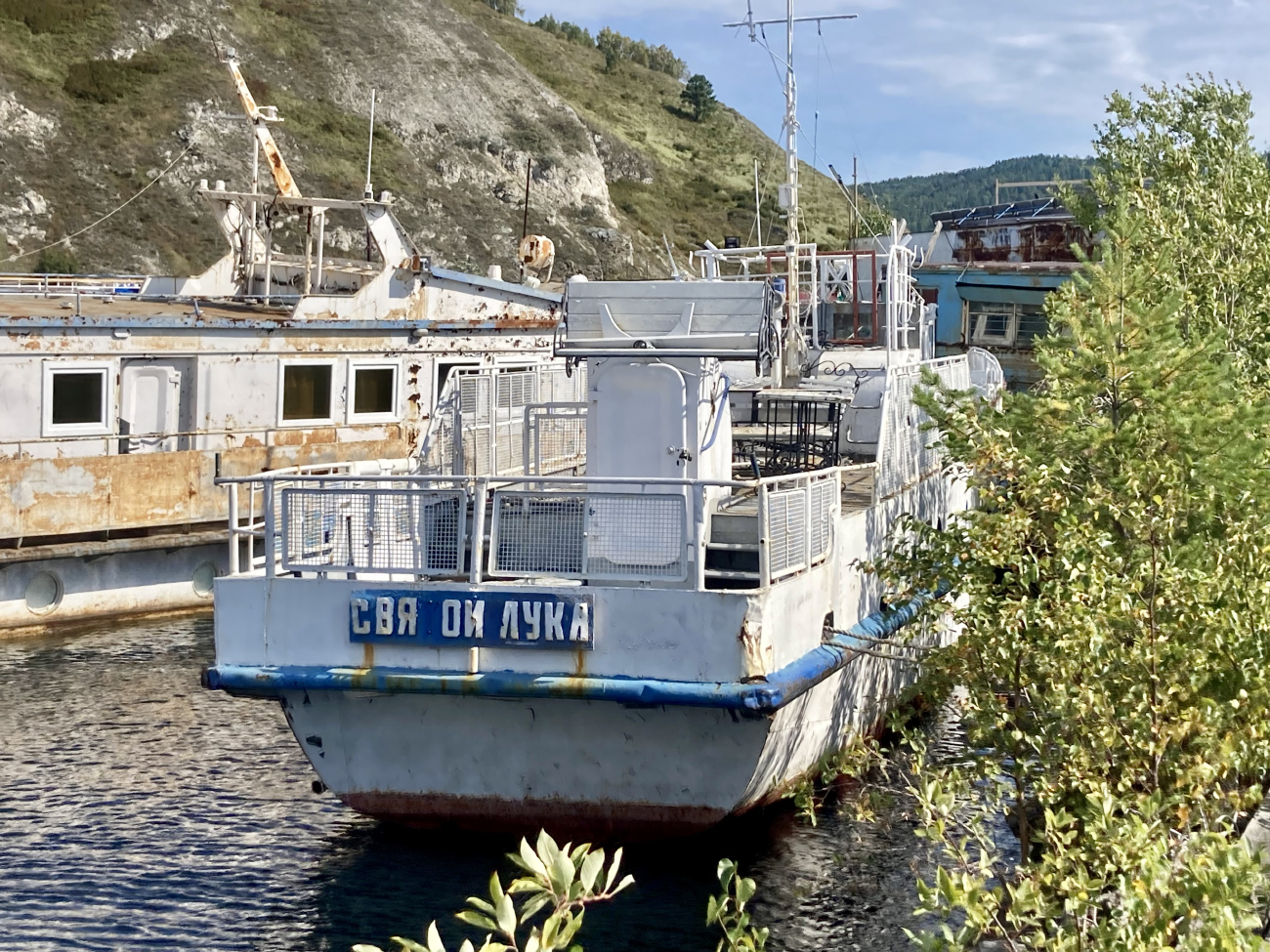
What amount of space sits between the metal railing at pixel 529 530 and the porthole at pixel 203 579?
34.9 feet

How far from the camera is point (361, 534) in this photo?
12.1m

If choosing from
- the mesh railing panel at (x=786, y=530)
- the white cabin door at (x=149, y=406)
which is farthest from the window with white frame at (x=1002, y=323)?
the mesh railing panel at (x=786, y=530)

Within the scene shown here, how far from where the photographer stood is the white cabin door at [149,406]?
73.8ft

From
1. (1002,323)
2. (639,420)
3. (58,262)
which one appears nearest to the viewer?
(639,420)

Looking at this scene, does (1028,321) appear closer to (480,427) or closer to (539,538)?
(480,427)

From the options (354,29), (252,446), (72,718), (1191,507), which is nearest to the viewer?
(1191,507)

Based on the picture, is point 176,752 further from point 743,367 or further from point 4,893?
point 743,367

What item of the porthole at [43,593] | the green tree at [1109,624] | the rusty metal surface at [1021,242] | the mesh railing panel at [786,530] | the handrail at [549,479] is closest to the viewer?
the green tree at [1109,624]

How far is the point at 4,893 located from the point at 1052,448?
8.86 meters

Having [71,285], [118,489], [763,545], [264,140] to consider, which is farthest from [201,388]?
[763,545]

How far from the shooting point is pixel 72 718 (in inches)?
647

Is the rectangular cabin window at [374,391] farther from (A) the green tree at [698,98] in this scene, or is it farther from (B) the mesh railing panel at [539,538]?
(A) the green tree at [698,98]

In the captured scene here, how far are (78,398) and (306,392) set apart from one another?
3789mm

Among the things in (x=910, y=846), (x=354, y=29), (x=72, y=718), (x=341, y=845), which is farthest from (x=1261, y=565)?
(x=354, y=29)
